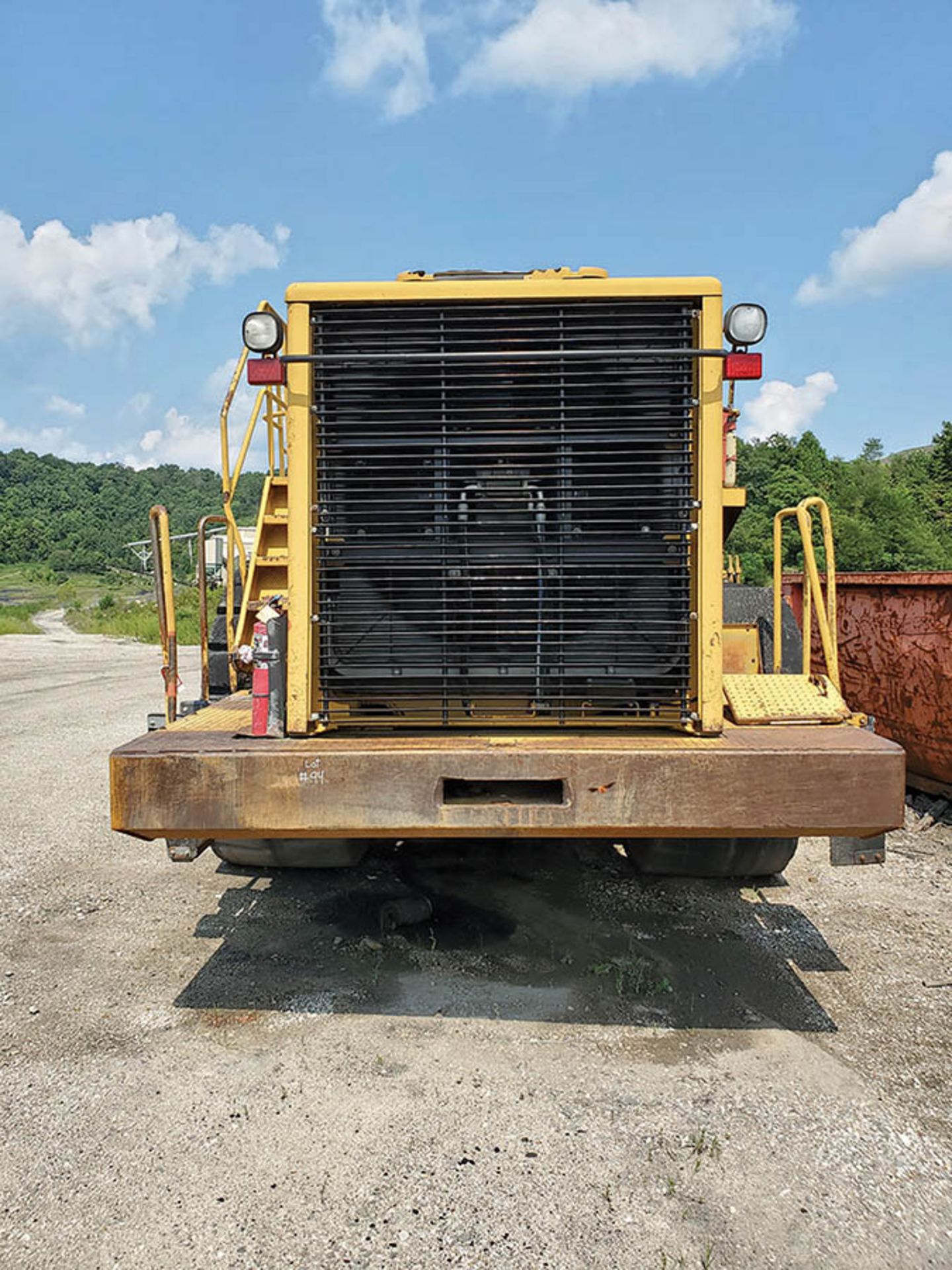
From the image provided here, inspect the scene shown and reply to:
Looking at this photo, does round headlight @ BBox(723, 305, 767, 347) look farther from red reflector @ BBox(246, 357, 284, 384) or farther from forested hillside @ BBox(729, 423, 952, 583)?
forested hillside @ BBox(729, 423, 952, 583)

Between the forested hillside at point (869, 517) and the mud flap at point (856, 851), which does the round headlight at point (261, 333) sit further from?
the forested hillside at point (869, 517)

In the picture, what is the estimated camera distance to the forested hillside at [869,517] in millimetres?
42688

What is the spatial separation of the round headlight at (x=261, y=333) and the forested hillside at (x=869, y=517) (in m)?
32.7

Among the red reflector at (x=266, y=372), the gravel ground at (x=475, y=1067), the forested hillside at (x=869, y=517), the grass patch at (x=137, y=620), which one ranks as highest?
the forested hillside at (x=869, y=517)

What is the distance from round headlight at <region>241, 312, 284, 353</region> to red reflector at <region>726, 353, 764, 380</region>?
0.08 metres

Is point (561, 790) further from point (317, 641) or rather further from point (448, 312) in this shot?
point (448, 312)

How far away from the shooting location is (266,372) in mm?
3281

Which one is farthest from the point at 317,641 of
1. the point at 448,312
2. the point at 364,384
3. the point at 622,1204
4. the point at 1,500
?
the point at 1,500

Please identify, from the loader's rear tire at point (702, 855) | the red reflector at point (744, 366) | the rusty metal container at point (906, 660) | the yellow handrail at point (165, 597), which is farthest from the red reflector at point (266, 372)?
the rusty metal container at point (906, 660)

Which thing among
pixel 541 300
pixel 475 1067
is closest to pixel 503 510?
pixel 541 300

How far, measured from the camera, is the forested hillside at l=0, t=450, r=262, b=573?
263 ft

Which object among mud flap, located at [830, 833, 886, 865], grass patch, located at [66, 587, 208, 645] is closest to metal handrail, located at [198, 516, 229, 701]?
mud flap, located at [830, 833, 886, 865]

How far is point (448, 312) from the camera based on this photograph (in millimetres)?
3209

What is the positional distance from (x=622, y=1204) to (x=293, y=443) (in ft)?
8.54
